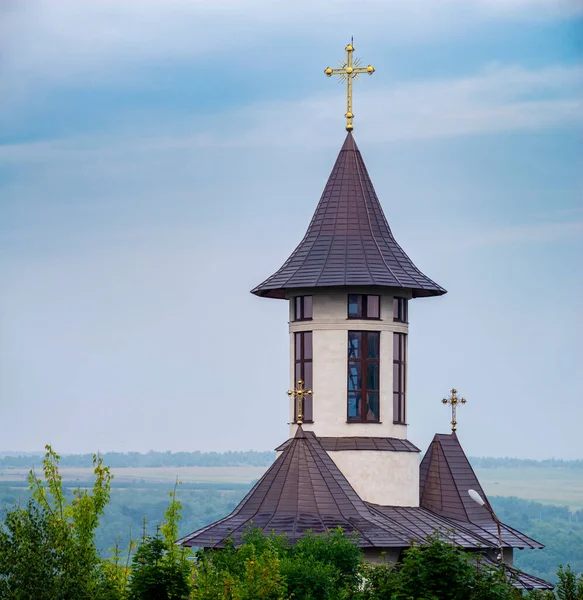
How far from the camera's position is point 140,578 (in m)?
39.5

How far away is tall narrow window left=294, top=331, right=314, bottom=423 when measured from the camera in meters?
49.1

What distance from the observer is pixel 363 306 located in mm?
49031

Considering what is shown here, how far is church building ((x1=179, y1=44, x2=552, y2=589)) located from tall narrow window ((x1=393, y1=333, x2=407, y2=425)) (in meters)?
0.03

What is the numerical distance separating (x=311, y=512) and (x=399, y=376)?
5920mm

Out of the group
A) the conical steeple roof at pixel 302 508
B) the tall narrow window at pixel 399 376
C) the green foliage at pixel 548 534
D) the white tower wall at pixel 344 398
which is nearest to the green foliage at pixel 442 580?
the conical steeple roof at pixel 302 508

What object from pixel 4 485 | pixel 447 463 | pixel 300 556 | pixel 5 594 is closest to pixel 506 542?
pixel 447 463

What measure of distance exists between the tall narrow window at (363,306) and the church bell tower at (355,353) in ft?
0.08

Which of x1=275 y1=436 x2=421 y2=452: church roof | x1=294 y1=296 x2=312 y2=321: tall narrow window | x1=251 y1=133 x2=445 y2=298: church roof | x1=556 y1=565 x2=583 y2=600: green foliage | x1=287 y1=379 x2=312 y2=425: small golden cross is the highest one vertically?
x1=251 y1=133 x2=445 y2=298: church roof

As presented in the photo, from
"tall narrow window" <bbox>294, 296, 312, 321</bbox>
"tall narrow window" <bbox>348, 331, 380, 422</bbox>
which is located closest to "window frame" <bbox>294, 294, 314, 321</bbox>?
"tall narrow window" <bbox>294, 296, 312, 321</bbox>

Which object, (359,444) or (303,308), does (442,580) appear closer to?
(359,444)

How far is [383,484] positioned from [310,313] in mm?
4680

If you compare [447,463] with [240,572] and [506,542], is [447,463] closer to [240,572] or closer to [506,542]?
[506,542]

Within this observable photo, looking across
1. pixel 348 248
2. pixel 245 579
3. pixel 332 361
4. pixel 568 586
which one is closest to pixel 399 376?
pixel 332 361

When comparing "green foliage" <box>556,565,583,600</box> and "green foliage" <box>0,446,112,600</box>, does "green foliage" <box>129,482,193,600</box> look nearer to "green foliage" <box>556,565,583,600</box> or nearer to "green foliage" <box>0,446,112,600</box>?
"green foliage" <box>0,446,112,600</box>
